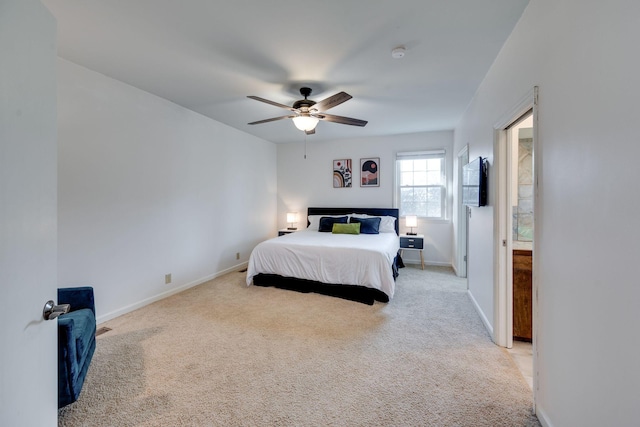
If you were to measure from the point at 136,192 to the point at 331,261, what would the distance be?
254 centimetres

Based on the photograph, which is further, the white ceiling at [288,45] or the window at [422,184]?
the window at [422,184]

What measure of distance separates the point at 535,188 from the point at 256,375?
90.8 inches

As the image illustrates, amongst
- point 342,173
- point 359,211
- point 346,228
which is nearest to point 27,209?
point 346,228

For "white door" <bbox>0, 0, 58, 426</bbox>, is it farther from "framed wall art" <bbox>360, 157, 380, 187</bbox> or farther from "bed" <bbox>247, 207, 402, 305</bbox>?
"framed wall art" <bbox>360, 157, 380, 187</bbox>

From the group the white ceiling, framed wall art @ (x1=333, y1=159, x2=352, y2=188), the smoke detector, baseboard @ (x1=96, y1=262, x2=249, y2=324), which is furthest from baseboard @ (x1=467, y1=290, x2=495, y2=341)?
baseboard @ (x1=96, y1=262, x2=249, y2=324)

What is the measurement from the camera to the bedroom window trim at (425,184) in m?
5.26

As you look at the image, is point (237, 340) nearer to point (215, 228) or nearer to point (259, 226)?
point (215, 228)

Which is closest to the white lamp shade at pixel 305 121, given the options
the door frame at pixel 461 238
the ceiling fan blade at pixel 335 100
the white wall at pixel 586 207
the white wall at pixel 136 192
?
the ceiling fan blade at pixel 335 100

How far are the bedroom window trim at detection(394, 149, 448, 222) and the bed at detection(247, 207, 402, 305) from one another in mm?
1357

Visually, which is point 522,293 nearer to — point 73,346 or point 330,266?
point 330,266

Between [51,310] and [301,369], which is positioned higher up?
[51,310]

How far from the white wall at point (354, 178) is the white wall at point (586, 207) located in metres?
3.56

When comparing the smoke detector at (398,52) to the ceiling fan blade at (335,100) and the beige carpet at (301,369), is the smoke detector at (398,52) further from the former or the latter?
the beige carpet at (301,369)

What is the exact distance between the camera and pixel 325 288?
145 inches
